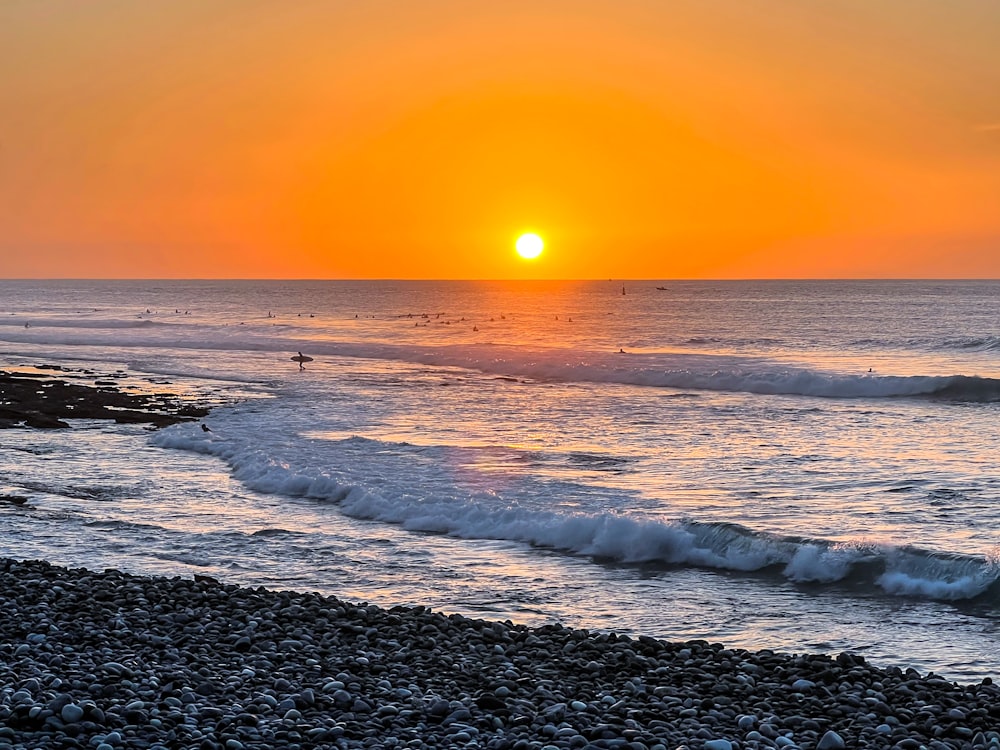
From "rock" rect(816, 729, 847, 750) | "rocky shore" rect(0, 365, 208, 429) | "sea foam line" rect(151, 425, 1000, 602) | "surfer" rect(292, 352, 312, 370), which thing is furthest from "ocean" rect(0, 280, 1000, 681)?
"surfer" rect(292, 352, 312, 370)

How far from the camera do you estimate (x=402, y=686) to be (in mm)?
8430

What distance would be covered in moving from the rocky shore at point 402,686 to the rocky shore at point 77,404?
19.3 m

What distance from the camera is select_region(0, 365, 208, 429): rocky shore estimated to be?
29156 mm

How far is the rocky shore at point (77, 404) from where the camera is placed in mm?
29156

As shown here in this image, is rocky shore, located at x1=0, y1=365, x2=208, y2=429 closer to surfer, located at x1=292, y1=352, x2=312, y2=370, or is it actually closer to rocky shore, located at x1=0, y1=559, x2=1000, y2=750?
surfer, located at x1=292, y1=352, x2=312, y2=370

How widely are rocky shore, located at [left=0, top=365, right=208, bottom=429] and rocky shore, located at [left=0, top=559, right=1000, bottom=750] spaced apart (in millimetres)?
19258

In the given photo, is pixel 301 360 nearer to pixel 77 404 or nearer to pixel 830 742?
pixel 77 404

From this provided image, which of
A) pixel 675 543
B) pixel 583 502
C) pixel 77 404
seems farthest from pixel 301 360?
pixel 675 543

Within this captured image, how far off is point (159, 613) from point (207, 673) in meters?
2.22

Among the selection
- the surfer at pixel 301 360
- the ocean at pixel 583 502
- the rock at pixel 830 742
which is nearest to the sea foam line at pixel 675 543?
the ocean at pixel 583 502

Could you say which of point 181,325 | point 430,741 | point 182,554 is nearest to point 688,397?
point 182,554

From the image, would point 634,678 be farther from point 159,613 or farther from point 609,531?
point 609,531

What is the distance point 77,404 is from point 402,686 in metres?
26.9

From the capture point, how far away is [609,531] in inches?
593
